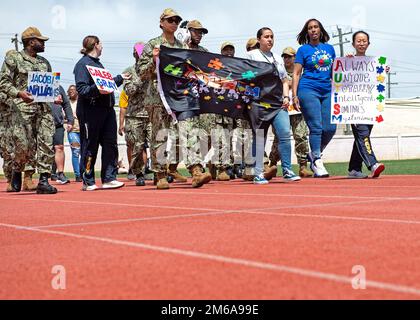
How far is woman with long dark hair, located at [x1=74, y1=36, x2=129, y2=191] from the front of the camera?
9.76m

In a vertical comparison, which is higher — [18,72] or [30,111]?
[18,72]

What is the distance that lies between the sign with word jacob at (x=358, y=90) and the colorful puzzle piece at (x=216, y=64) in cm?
175

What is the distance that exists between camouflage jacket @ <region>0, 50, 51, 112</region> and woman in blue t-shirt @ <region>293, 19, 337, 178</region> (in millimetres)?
3694

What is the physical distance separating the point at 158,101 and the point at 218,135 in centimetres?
297

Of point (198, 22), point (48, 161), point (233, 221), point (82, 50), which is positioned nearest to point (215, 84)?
point (198, 22)

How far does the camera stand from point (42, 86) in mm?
9891

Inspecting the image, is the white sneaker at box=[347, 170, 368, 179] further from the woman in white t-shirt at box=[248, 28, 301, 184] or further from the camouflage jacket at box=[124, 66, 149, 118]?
the camouflage jacket at box=[124, 66, 149, 118]

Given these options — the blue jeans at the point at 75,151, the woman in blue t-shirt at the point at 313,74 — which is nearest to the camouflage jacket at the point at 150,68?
the woman in blue t-shirt at the point at 313,74

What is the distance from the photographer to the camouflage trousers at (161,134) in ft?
31.5

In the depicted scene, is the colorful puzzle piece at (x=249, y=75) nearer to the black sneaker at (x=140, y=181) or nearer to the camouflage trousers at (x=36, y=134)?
the black sneaker at (x=140, y=181)

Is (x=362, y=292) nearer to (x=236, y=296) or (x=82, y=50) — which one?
(x=236, y=296)

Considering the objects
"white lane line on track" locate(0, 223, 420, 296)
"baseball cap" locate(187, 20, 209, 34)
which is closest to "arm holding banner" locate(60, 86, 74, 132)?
"baseball cap" locate(187, 20, 209, 34)

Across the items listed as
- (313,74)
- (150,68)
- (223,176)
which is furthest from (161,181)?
(313,74)

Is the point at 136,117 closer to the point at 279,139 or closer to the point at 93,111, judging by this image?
the point at 93,111
